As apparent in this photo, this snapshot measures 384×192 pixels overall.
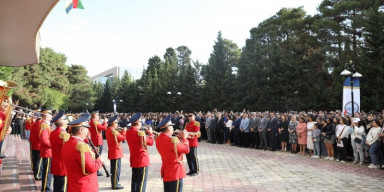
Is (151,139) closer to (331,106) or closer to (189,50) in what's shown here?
(331,106)

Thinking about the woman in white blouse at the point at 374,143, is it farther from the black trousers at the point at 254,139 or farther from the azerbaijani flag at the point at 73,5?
the azerbaijani flag at the point at 73,5

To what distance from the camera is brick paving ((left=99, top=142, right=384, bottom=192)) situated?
7898 mm

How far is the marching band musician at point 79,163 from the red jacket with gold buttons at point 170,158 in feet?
4.80

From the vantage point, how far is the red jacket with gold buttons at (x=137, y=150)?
21.6ft

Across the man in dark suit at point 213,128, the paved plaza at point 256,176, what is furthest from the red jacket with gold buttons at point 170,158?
the man in dark suit at point 213,128

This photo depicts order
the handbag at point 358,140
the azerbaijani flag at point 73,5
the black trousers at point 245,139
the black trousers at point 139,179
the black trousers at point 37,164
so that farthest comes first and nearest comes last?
the black trousers at point 245,139 < the handbag at point 358,140 < the black trousers at point 37,164 < the black trousers at point 139,179 < the azerbaijani flag at point 73,5

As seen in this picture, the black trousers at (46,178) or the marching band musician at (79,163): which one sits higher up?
the marching band musician at (79,163)

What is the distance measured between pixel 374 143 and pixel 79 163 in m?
10.3

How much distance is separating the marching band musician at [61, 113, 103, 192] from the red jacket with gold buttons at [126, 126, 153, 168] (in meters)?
2.18

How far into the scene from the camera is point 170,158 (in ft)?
18.1

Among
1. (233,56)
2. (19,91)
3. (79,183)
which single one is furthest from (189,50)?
(79,183)

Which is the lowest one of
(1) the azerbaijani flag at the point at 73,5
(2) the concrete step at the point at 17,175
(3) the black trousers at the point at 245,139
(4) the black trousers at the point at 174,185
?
(2) the concrete step at the point at 17,175

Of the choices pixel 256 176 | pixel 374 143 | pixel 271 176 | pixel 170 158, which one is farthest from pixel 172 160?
pixel 374 143

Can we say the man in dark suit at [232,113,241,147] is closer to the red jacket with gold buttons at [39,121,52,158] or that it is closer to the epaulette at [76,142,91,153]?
the red jacket with gold buttons at [39,121,52,158]
